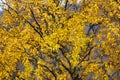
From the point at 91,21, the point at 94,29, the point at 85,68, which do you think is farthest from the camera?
the point at 94,29

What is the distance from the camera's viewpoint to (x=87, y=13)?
20500 millimetres

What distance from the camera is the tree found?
19219mm

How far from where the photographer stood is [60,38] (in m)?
18.7

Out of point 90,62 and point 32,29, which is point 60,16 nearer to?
point 32,29

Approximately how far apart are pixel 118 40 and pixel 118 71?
2444 millimetres

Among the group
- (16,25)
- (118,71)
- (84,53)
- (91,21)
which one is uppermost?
(16,25)

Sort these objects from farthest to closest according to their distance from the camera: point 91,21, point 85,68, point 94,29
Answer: point 94,29
point 85,68
point 91,21

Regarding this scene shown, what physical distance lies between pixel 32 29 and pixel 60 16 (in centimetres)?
256

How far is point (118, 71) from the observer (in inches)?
853

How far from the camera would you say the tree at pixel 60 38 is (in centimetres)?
1922

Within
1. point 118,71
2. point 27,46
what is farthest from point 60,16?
point 118,71

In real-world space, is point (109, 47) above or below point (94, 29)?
below

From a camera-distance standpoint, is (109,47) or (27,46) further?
(109,47)

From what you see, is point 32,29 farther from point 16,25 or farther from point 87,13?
point 87,13
